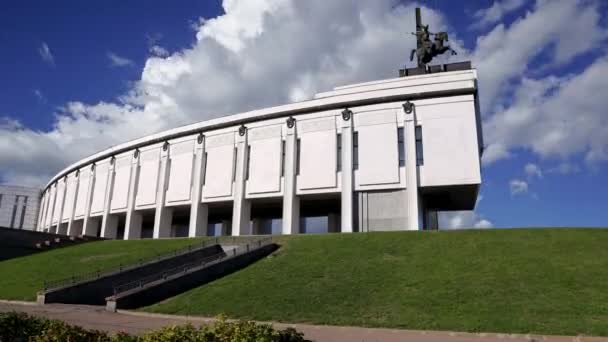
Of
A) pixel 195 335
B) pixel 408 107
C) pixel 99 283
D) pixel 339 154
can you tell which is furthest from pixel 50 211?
pixel 195 335

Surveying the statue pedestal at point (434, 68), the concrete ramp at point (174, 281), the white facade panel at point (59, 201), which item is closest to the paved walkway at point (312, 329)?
the concrete ramp at point (174, 281)

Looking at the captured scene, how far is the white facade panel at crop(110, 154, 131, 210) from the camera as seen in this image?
175 feet

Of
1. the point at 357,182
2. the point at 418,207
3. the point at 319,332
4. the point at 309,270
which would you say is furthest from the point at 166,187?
the point at 319,332

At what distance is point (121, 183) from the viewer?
54281 millimetres

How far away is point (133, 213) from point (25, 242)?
13.7m

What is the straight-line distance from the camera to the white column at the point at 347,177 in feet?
125

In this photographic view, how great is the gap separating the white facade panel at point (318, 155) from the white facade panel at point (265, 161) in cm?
242

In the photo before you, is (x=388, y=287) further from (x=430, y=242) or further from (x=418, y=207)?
(x=418, y=207)

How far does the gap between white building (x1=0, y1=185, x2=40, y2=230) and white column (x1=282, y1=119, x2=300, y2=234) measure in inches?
3103

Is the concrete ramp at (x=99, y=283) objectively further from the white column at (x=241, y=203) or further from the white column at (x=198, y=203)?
the white column at (x=198, y=203)

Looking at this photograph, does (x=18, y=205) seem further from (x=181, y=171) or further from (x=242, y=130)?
(x=242, y=130)

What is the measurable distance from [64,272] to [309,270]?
1521 cm

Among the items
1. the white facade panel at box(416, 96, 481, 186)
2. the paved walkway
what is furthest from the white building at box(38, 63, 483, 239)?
the paved walkway

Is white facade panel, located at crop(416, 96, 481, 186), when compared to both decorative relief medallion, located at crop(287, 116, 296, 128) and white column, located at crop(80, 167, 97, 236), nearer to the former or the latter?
decorative relief medallion, located at crop(287, 116, 296, 128)
